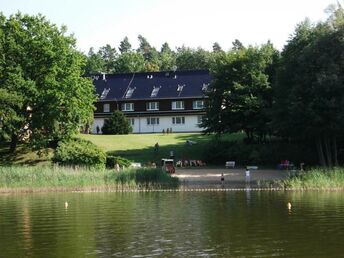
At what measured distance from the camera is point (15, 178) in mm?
43375

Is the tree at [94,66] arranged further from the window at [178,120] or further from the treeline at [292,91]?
the treeline at [292,91]

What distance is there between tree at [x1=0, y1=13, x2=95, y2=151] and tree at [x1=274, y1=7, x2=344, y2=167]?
73.8ft

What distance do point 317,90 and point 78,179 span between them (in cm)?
2110

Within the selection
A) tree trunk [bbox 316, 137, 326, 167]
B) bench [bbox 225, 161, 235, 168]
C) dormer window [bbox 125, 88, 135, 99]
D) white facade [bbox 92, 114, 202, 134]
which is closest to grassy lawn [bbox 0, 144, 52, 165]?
bench [bbox 225, 161, 235, 168]

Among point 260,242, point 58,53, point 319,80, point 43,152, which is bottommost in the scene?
point 260,242

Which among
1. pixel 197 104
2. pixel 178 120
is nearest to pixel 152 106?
pixel 178 120

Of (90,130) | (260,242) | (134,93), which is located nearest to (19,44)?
(90,130)

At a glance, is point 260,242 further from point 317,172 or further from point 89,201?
point 317,172

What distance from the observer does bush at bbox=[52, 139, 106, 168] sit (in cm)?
5772

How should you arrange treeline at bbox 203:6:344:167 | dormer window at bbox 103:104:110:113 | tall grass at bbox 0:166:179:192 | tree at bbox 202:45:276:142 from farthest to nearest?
dormer window at bbox 103:104:110:113, tree at bbox 202:45:276:142, treeline at bbox 203:6:344:167, tall grass at bbox 0:166:179:192

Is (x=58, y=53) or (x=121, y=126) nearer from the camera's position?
(x=58, y=53)

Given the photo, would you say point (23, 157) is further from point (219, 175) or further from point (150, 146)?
point (219, 175)

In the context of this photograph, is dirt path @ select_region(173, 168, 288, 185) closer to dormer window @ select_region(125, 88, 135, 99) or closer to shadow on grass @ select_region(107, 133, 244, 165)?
shadow on grass @ select_region(107, 133, 244, 165)

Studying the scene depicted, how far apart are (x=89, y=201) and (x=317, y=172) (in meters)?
15.8
